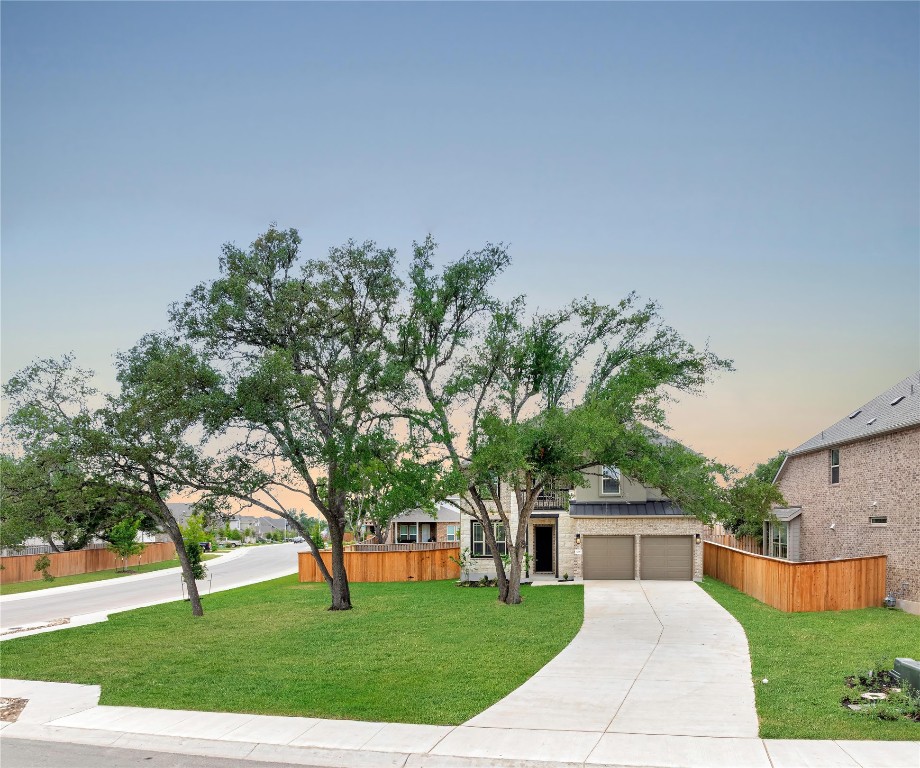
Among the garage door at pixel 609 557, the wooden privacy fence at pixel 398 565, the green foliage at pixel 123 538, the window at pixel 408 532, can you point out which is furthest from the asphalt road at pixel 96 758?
the window at pixel 408 532

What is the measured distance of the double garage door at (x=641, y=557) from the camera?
33.1 metres

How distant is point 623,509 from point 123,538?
98.2ft

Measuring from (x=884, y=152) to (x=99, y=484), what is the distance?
25.7m

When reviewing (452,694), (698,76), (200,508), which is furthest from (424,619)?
(698,76)

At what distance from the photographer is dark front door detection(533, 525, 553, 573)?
35.8m

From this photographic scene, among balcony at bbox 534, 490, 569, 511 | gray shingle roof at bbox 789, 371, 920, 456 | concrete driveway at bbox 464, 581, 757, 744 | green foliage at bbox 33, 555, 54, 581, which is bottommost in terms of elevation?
green foliage at bbox 33, 555, 54, 581

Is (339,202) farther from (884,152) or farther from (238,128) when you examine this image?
(884,152)

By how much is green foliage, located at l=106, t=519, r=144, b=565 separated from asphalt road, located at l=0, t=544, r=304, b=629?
2.20 meters

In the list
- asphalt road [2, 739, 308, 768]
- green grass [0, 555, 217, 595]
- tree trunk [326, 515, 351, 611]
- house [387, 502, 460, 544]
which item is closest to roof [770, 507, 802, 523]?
tree trunk [326, 515, 351, 611]

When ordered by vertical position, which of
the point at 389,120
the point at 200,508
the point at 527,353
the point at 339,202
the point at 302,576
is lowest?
the point at 302,576

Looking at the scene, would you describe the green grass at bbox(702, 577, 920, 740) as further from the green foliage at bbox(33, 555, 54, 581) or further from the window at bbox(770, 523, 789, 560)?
the green foliage at bbox(33, 555, 54, 581)

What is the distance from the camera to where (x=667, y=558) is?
33094 millimetres

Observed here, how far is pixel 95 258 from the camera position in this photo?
24234 millimetres

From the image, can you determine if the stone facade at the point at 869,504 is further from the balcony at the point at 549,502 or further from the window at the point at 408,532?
the window at the point at 408,532
